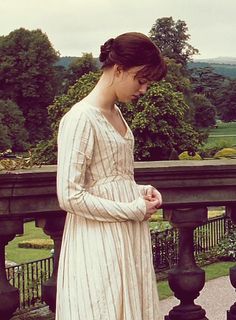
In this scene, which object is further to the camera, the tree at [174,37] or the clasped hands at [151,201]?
the tree at [174,37]

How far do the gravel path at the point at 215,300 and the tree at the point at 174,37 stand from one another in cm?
5198

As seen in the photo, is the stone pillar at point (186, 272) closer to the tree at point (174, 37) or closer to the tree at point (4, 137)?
the tree at point (4, 137)

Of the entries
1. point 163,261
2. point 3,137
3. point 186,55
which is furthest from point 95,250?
point 186,55

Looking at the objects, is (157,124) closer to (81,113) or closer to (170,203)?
(170,203)

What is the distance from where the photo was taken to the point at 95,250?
11.7 ft

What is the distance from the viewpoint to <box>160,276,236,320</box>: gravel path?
16.2 metres

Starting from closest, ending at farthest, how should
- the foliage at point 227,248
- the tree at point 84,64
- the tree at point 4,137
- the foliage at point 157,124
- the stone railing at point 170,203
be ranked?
the stone railing at point 170,203, the foliage at point 227,248, the foliage at point 157,124, the tree at point 4,137, the tree at point 84,64

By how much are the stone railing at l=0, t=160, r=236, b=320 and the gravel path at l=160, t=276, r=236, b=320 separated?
11115 mm

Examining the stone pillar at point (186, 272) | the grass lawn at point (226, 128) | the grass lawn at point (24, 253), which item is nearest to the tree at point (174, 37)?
the grass lawn at point (226, 128)

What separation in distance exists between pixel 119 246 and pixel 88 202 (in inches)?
9.6

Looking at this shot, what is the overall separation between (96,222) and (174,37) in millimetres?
69008

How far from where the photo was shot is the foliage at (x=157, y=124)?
4841 centimetres

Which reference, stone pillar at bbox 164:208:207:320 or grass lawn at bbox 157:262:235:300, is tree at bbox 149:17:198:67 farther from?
stone pillar at bbox 164:208:207:320

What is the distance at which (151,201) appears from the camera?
3.62 metres
